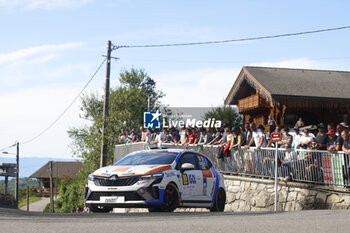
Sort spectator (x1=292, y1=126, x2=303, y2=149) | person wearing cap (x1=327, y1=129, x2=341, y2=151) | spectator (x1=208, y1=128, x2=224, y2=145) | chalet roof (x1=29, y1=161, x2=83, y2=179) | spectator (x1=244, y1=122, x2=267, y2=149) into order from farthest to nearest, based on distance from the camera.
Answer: chalet roof (x1=29, y1=161, x2=83, y2=179)
spectator (x1=208, y1=128, x2=224, y2=145)
spectator (x1=244, y1=122, x2=267, y2=149)
spectator (x1=292, y1=126, x2=303, y2=149)
person wearing cap (x1=327, y1=129, x2=341, y2=151)

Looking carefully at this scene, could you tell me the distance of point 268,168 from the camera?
58.9 ft

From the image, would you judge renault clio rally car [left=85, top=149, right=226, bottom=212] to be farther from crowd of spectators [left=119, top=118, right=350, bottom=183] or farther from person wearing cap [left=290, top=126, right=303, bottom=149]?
person wearing cap [left=290, top=126, right=303, bottom=149]

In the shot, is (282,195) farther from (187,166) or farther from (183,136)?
(183,136)

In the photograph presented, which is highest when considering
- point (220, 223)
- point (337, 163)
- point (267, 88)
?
point (267, 88)

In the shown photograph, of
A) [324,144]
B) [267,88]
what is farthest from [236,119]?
[324,144]

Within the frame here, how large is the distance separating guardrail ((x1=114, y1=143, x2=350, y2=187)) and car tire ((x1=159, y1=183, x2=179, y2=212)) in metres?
4.75

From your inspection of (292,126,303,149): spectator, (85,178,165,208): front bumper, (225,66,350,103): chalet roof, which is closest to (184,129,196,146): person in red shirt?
(292,126,303,149): spectator

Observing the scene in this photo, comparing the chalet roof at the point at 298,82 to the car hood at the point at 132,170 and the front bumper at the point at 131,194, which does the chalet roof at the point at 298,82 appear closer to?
the car hood at the point at 132,170

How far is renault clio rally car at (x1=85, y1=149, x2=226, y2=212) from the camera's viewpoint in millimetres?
11984

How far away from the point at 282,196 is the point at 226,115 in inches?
1741

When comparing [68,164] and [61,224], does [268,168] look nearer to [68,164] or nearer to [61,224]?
[61,224]

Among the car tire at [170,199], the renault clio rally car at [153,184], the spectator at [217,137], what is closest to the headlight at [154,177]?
the renault clio rally car at [153,184]

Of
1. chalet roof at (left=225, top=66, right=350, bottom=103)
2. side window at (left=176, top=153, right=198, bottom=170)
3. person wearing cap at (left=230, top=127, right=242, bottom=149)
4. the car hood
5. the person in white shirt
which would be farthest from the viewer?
chalet roof at (left=225, top=66, right=350, bottom=103)

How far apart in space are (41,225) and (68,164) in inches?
4668
